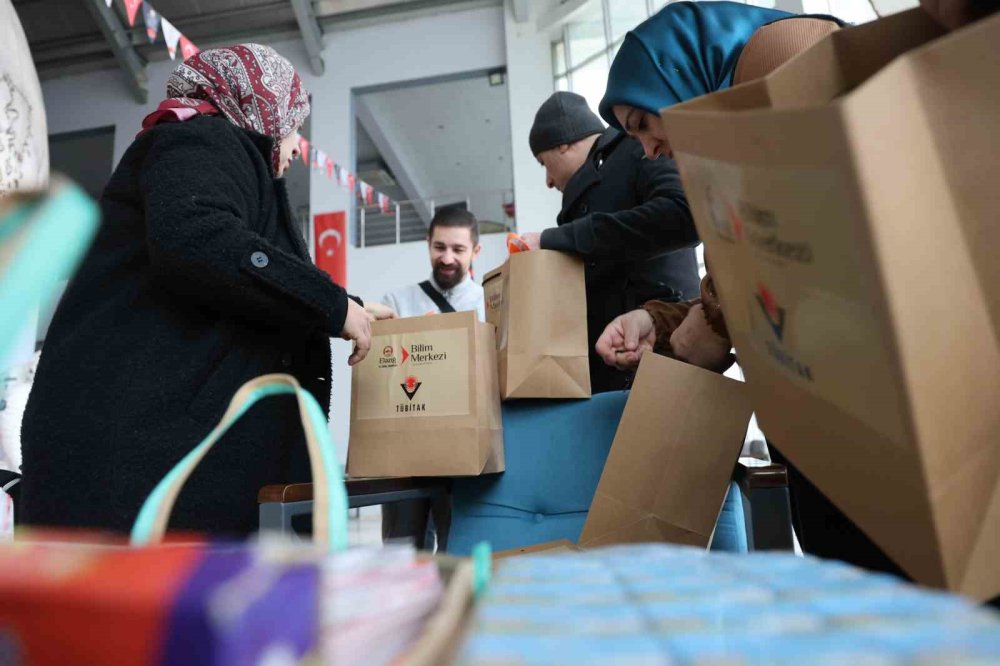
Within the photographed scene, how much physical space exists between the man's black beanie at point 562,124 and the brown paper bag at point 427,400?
801 millimetres

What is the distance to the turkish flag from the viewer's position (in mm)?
5469

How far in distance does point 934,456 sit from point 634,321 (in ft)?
2.61

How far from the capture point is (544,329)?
1.22 metres

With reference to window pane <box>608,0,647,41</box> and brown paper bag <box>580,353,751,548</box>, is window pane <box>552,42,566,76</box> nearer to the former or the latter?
window pane <box>608,0,647,41</box>

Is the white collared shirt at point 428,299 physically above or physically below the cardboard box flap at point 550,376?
above

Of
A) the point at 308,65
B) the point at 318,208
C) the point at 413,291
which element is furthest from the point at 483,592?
the point at 308,65

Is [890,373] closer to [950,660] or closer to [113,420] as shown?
[950,660]

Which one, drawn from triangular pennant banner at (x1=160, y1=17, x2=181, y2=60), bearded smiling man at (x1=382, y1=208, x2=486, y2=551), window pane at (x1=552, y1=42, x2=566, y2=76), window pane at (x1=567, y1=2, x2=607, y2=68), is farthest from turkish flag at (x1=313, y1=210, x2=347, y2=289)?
bearded smiling man at (x1=382, y1=208, x2=486, y2=551)

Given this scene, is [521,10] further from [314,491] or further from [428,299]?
[314,491]

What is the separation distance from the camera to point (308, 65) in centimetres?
596

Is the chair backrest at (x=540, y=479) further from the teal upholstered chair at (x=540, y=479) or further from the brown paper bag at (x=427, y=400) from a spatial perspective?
the brown paper bag at (x=427, y=400)

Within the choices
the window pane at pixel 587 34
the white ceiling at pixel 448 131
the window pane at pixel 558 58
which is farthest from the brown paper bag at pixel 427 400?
the white ceiling at pixel 448 131

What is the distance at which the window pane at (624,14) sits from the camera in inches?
183

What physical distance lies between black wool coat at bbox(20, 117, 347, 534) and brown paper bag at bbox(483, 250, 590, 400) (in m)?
0.37
